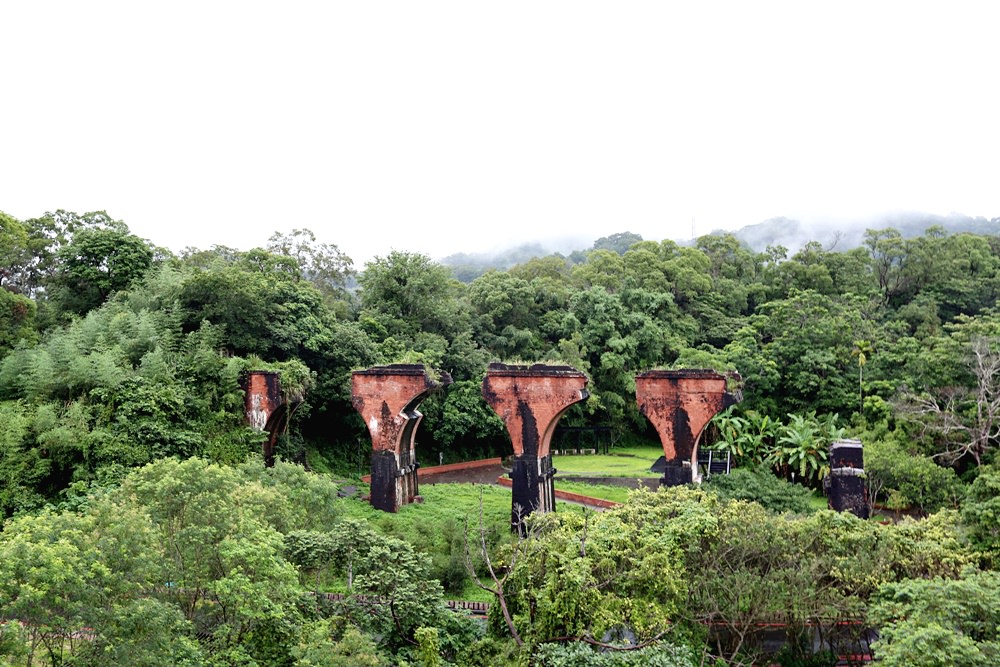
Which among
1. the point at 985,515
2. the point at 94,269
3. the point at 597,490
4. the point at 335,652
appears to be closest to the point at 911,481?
the point at 597,490

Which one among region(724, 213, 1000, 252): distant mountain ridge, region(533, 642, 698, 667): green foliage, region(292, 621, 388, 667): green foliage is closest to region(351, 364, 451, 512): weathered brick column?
region(292, 621, 388, 667): green foliage

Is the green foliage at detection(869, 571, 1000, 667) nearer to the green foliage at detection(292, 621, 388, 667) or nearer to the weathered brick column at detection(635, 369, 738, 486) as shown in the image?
the green foliage at detection(292, 621, 388, 667)


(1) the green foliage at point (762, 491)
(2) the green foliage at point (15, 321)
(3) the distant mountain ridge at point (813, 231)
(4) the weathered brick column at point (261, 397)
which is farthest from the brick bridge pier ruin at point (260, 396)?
(3) the distant mountain ridge at point (813, 231)

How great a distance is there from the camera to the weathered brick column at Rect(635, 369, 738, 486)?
17.2 m

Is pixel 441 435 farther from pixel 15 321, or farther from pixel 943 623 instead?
pixel 943 623

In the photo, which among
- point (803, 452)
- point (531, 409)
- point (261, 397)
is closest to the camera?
point (531, 409)

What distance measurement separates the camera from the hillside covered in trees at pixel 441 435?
8.95 metres

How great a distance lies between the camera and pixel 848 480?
1812cm

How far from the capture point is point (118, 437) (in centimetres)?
1767

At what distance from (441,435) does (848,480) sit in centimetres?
1573

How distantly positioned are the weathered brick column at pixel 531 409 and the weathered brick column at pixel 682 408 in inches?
74.4

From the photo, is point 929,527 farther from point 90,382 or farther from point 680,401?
point 90,382

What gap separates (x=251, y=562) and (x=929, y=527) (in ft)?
36.3

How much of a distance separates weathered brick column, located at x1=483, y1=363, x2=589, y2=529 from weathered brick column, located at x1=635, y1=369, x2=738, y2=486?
189 cm
